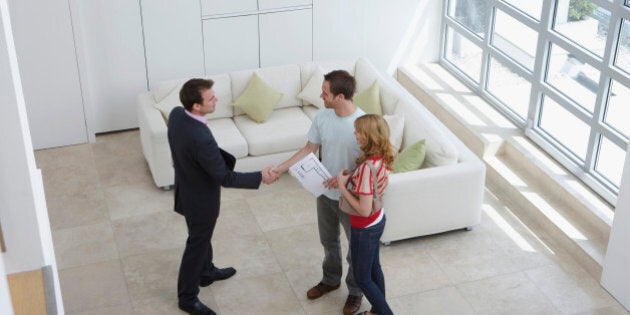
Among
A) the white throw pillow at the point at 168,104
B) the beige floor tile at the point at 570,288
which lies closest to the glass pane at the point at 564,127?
the beige floor tile at the point at 570,288

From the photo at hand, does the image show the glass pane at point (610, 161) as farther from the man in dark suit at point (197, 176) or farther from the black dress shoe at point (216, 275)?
the black dress shoe at point (216, 275)

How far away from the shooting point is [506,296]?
593 cm

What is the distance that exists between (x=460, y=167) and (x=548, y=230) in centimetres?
97

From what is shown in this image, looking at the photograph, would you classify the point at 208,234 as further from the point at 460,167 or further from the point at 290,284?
the point at 460,167

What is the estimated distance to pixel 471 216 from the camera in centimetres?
662

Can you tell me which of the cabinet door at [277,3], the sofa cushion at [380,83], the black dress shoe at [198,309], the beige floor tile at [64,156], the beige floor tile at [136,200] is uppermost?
the cabinet door at [277,3]

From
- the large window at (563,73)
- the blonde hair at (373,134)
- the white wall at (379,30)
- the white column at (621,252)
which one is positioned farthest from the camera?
the white wall at (379,30)

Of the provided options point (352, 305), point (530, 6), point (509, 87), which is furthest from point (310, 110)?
point (352, 305)

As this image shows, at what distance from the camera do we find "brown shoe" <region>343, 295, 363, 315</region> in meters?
5.69

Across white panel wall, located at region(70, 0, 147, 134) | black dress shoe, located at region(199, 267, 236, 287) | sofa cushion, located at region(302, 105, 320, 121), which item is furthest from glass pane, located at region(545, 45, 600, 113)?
white panel wall, located at region(70, 0, 147, 134)

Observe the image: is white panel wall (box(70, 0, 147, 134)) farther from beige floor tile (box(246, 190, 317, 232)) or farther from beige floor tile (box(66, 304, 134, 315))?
beige floor tile (box(66, 304, 134, 315))

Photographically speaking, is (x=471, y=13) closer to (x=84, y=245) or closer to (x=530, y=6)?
(x=530, y=6)

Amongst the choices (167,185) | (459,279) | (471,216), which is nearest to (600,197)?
(471,216)

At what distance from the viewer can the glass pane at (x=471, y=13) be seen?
853 centimetres
